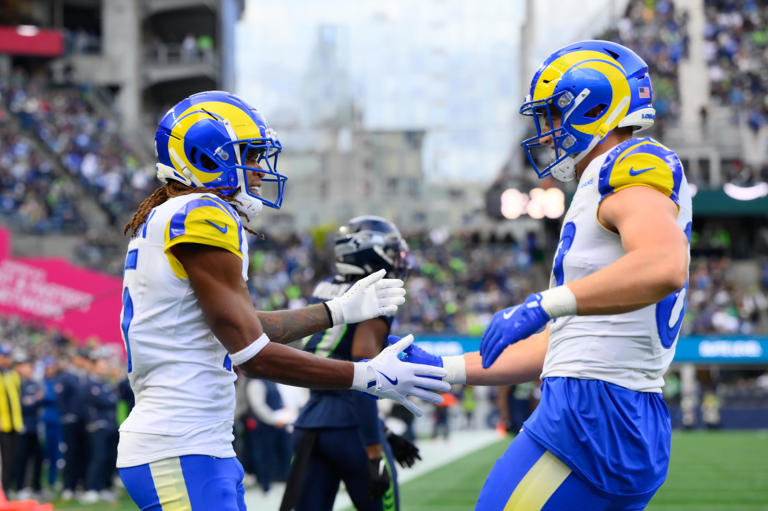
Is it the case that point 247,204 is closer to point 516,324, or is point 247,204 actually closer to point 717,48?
point 516,324

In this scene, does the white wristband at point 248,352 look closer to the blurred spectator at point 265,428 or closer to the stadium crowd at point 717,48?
the blurred spectator at point 265,428

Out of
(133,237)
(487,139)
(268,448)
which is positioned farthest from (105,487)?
(487,139)

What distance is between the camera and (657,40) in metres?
34.9

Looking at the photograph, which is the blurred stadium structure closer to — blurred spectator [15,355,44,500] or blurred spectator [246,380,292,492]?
blurred spectator [15,355,44,500]

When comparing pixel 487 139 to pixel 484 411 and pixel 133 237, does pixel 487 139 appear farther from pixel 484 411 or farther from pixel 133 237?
pixel 133 237

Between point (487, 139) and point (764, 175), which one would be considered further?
point (487, 139)

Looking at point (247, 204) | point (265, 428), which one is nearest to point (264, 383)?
point (265, 428)

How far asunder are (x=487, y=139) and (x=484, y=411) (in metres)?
23.0

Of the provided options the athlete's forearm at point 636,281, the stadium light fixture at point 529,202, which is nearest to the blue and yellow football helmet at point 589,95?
the athlete's forearm at point 636,281

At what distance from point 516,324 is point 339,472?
2884 millimetres

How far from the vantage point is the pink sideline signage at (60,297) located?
21984 millimetres

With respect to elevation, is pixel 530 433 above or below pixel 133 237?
below

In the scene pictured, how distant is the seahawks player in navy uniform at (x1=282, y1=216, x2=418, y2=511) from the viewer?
5645mm

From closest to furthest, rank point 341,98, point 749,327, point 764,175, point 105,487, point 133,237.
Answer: point 133,237 < point 105,487 < point 749,327 < point 764,175 < point 341,98
